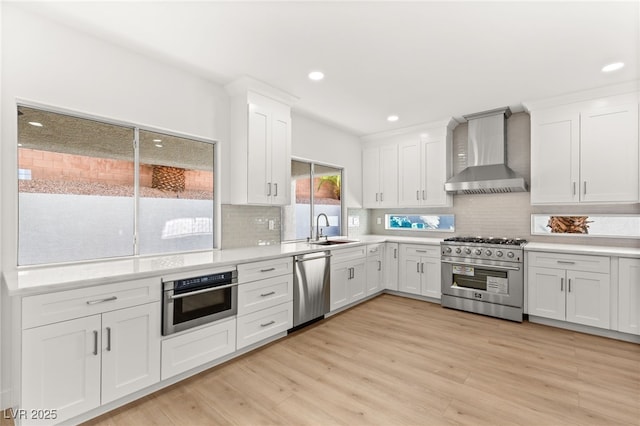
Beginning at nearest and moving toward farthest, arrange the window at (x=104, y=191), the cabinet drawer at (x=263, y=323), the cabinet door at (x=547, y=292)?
the window at (x=104, y=191)
the cabinet drawer at (x=263, y=323)
the cabinet door at (x=547, y=292)

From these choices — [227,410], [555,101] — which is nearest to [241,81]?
[227,410]

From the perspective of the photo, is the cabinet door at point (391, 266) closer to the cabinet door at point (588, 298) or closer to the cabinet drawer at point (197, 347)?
the cabinet door at point (588, 298)

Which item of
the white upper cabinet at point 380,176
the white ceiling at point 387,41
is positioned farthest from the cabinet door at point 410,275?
the white ceiling at point 387,41

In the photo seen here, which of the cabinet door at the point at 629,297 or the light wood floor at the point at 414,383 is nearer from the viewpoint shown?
the light wood floor at the point at 414,383

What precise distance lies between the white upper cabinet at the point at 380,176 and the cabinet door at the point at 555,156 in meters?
1.97

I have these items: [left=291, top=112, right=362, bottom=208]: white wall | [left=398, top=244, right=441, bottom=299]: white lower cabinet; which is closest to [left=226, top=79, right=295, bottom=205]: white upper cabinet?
[left=291, top=112, right=362, bottom=208]: white wall

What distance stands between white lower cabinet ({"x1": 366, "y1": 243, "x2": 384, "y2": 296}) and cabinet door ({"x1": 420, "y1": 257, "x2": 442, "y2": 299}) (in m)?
0.64

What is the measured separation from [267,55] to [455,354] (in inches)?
129

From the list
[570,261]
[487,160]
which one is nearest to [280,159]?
[487,160]

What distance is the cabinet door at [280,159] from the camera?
3.60 meters

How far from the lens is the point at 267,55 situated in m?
2.74

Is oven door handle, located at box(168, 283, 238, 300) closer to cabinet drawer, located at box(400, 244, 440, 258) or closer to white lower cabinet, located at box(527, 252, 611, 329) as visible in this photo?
cabinet drawer, located at box(400, 244, 440, 258)

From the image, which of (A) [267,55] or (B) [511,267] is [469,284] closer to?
(B) [511,267]

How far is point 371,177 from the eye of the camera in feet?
18.1
